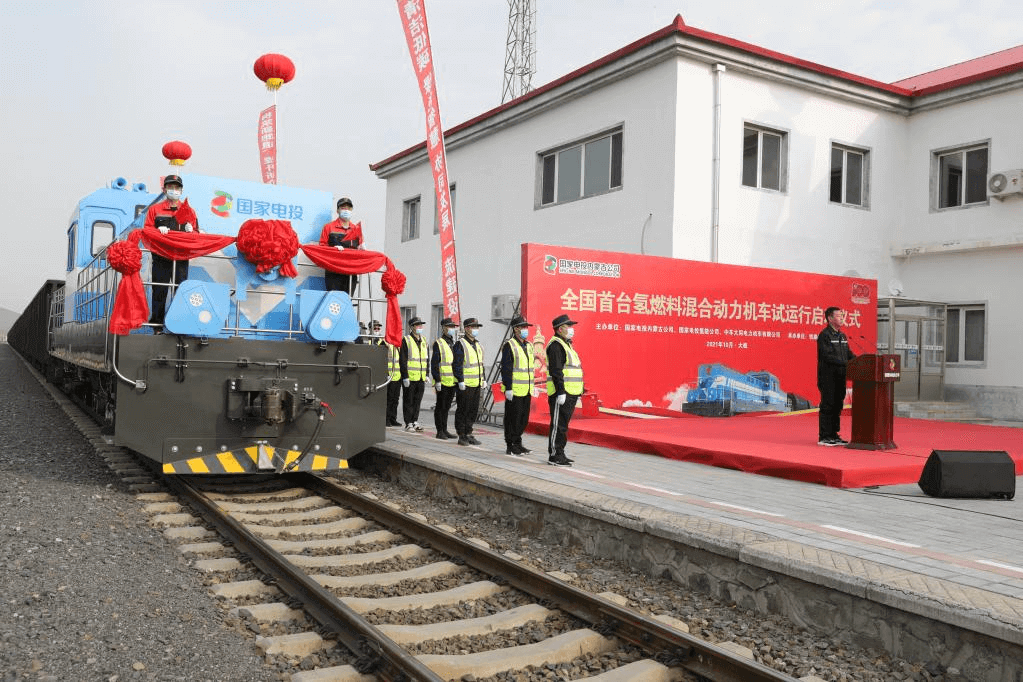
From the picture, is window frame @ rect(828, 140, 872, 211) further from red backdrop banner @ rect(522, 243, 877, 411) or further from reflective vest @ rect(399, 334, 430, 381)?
reflective vest @ rect(399, 334, 430, 381)

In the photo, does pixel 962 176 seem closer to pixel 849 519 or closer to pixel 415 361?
pixel 415 361

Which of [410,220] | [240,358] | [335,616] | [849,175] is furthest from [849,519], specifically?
[410,220]

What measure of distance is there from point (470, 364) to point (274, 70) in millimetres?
7439

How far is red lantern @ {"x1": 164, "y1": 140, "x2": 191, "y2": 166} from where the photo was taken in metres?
14.4

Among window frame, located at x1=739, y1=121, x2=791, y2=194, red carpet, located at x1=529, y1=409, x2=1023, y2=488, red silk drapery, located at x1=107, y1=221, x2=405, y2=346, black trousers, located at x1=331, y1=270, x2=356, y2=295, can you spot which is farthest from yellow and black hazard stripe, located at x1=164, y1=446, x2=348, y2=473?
window frame, located at x1=739, y1=121, x2=791, y2=194

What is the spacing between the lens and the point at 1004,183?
16344 mm

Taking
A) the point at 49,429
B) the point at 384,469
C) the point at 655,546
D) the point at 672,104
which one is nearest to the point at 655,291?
the point at 672,104

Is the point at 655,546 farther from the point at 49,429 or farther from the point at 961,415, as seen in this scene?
the point at 961,415

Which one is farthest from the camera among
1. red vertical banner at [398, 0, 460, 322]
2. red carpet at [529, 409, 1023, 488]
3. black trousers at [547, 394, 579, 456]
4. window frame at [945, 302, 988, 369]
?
window frame at [945, 302, 988, 369]

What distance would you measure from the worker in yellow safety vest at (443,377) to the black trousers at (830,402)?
4.82 m

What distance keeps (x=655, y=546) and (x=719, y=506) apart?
1166 mm

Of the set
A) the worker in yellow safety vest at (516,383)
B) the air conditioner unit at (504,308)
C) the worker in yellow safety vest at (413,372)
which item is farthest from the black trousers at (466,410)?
the air conditioner unit at (504,308)

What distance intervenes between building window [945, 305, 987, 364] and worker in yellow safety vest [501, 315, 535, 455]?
12.1m

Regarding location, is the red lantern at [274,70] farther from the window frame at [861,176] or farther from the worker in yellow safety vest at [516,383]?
the window frame at [861,176]
